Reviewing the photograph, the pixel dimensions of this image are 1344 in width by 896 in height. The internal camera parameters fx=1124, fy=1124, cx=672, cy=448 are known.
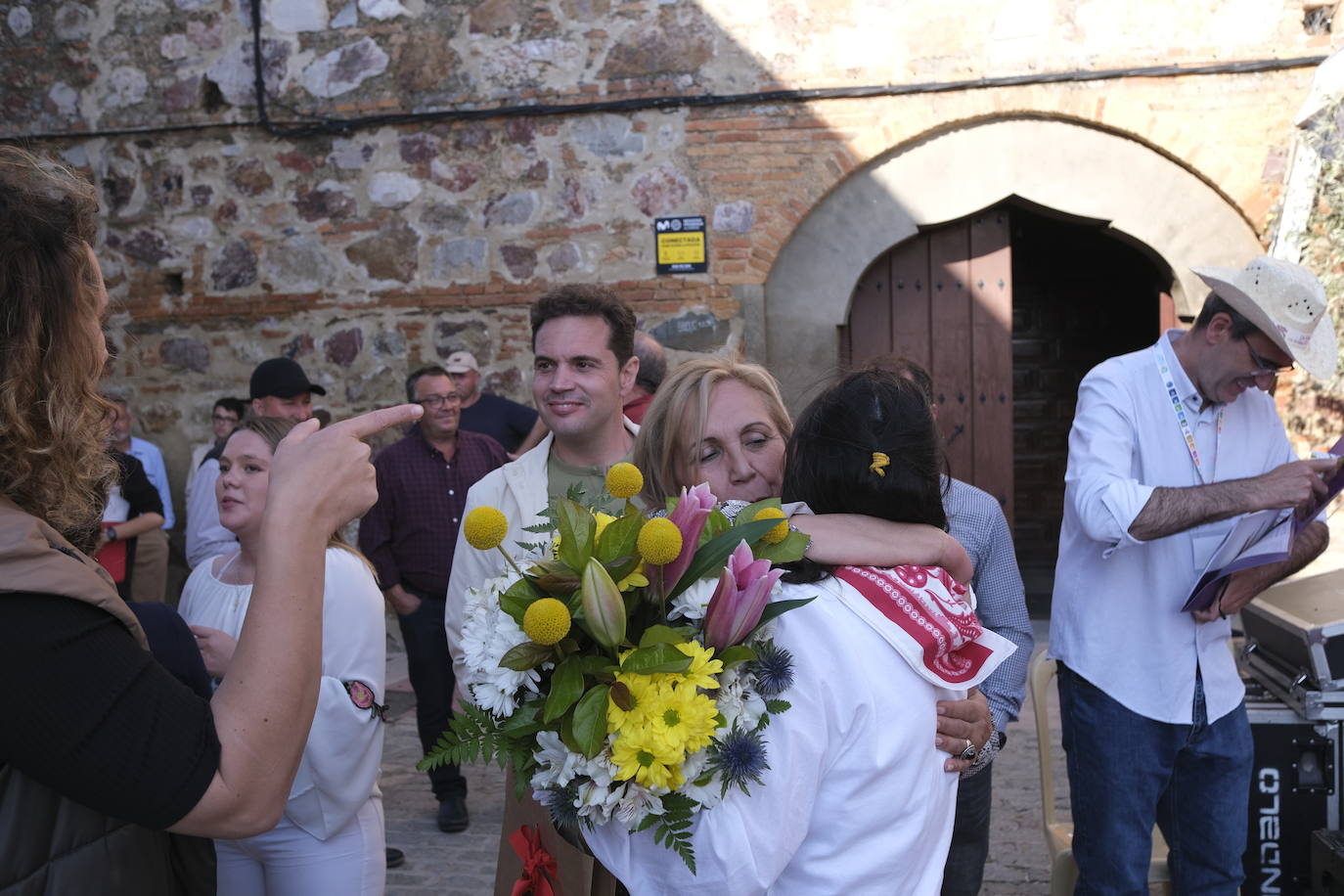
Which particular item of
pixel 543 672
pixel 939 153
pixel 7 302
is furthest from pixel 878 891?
pixel 939 153

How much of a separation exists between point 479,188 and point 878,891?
5963 millimetres

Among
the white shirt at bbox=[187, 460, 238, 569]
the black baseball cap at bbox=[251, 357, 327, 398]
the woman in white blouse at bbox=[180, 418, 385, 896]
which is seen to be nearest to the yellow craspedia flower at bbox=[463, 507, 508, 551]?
the woman in white blouse at bbox=[180, 418, 385, 896]

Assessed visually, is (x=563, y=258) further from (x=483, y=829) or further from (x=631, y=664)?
(x=631, y=664)

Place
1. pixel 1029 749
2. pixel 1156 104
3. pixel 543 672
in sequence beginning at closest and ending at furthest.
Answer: pixel 543 672, pixel 1029 749, pixel 1156 104

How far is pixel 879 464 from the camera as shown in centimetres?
161

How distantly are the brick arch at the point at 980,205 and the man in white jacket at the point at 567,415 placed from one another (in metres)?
3.43

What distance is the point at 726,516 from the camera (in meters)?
1.65

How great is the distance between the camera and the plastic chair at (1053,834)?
2842mm

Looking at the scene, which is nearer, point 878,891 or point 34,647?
point 34,647

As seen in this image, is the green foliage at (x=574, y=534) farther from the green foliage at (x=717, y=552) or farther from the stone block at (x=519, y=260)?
the stone block at (x=519, y=260)

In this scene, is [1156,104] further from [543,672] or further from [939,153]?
[543,672]

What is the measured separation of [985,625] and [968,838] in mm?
471

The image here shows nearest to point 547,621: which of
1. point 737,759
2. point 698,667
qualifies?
point 698,667

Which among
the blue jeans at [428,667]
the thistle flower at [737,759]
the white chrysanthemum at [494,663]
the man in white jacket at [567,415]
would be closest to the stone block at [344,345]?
the blue jeans at [428,667]
